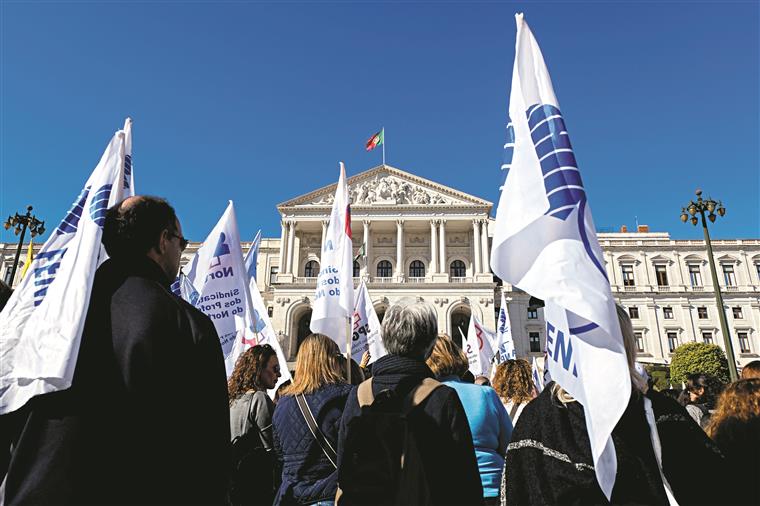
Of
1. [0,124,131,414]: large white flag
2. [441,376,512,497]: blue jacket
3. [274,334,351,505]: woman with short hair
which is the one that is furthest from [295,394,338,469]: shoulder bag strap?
[0,124,131,414]: large white flag

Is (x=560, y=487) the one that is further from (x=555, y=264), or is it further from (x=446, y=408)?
(x=555, y=264)

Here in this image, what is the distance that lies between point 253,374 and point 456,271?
3902 centimetres

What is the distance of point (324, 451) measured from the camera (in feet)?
10.4

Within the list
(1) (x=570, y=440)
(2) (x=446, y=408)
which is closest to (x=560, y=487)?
(1) (x=570, y=440)

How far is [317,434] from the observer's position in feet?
10.5

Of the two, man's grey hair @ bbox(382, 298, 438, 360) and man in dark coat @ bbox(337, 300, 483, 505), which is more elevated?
man's grey hair @ bbox(382, 298, 438, 360)

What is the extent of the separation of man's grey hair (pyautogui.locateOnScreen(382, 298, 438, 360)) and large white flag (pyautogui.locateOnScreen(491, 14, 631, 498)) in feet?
1.97

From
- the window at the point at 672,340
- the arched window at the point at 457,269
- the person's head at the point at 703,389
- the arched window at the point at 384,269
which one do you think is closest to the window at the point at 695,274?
the window at the point at 672,340

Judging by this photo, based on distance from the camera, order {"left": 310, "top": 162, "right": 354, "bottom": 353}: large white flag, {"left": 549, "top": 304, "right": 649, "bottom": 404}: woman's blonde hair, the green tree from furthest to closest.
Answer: the green tree, {"left": 310, "top": 162, "right": 354, "bottom": 353}: large white flag, {"left": 549, "top": 304, "right": 649, "bottom": 404}: woman's blonde hair

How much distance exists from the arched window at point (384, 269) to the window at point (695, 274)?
28.2m

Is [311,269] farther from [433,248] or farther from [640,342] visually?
[640,342]

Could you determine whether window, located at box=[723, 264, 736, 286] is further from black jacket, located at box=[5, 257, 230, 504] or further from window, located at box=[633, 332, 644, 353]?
black jacket, located at box=[5, 257, 230, 504]

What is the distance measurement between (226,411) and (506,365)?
11.4ft

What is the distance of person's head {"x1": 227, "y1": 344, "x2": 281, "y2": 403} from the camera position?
4363 millimetres
